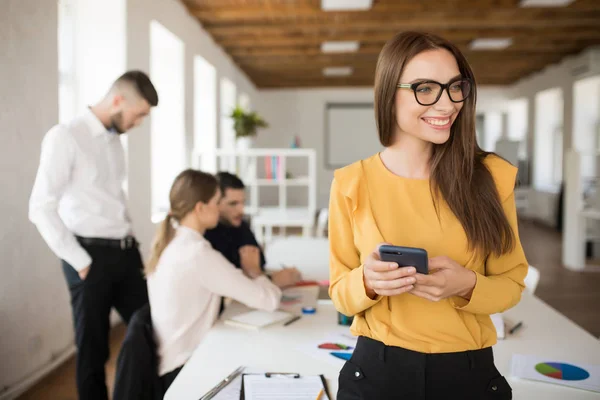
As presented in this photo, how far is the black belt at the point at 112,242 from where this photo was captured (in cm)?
257

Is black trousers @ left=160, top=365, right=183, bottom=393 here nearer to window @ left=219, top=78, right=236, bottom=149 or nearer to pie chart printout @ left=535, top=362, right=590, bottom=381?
pie chart printout @ left=535, top=362, right=590, bottom=381

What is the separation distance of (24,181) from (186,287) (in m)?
1.49

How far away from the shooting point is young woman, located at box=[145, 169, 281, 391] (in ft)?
6.68

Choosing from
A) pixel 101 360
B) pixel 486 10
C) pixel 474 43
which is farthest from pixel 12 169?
pixel 474 43

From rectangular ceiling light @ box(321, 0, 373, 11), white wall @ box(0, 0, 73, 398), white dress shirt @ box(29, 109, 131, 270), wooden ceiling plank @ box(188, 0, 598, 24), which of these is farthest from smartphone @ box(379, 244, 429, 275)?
wooden ceiling plank @ box(188, 0, 598, 24)

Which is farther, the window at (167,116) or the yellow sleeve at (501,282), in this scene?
the window at (167,116)

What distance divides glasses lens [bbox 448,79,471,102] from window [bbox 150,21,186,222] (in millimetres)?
5290

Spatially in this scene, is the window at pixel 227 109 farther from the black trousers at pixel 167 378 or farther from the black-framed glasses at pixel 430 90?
the black-framed glasses at pixel 430 90

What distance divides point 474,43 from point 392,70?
26.0 ft

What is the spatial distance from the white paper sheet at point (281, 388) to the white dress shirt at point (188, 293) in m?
0.61

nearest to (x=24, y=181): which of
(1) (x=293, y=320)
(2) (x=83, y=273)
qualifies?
(2) (x=83, y=273)

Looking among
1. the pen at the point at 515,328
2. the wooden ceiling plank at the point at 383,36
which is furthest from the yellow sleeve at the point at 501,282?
the wooden ceiling plank at the point at 383,36

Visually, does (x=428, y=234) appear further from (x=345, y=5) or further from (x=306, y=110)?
(x=306, y=110)

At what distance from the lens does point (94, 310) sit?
99.0 inches
